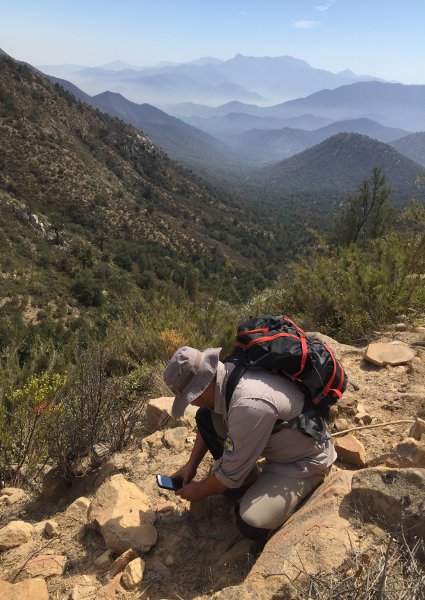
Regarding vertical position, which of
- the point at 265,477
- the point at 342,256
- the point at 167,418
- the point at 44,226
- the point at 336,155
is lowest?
the point at 44,226

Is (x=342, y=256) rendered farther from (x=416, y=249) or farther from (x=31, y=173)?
(x=31, y=173)

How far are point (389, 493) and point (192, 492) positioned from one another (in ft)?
2.93

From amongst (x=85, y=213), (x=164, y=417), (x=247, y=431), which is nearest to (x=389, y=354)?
(x=164, y=417)

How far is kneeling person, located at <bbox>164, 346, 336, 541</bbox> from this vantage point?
1.81 metres

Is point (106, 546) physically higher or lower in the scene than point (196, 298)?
lower

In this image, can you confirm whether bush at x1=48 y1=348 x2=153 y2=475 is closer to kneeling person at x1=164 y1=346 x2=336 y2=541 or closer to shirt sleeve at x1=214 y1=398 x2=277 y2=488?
kneeling person at x1=164 y1=346 x2=336 y2=541

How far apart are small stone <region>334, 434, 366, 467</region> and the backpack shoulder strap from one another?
773mm

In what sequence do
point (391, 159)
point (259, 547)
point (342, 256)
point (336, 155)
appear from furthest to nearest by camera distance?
point (336, 155) < point (391, 159) < point (342, 256) < point (259, 547)

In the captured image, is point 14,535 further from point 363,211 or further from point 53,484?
point 363,211

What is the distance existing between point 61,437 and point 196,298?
2.33 metres

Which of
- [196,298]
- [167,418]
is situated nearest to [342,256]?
[196,298]

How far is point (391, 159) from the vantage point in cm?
13900

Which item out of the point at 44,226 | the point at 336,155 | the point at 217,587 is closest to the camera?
the point at 217,587

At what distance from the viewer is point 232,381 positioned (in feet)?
6.42
